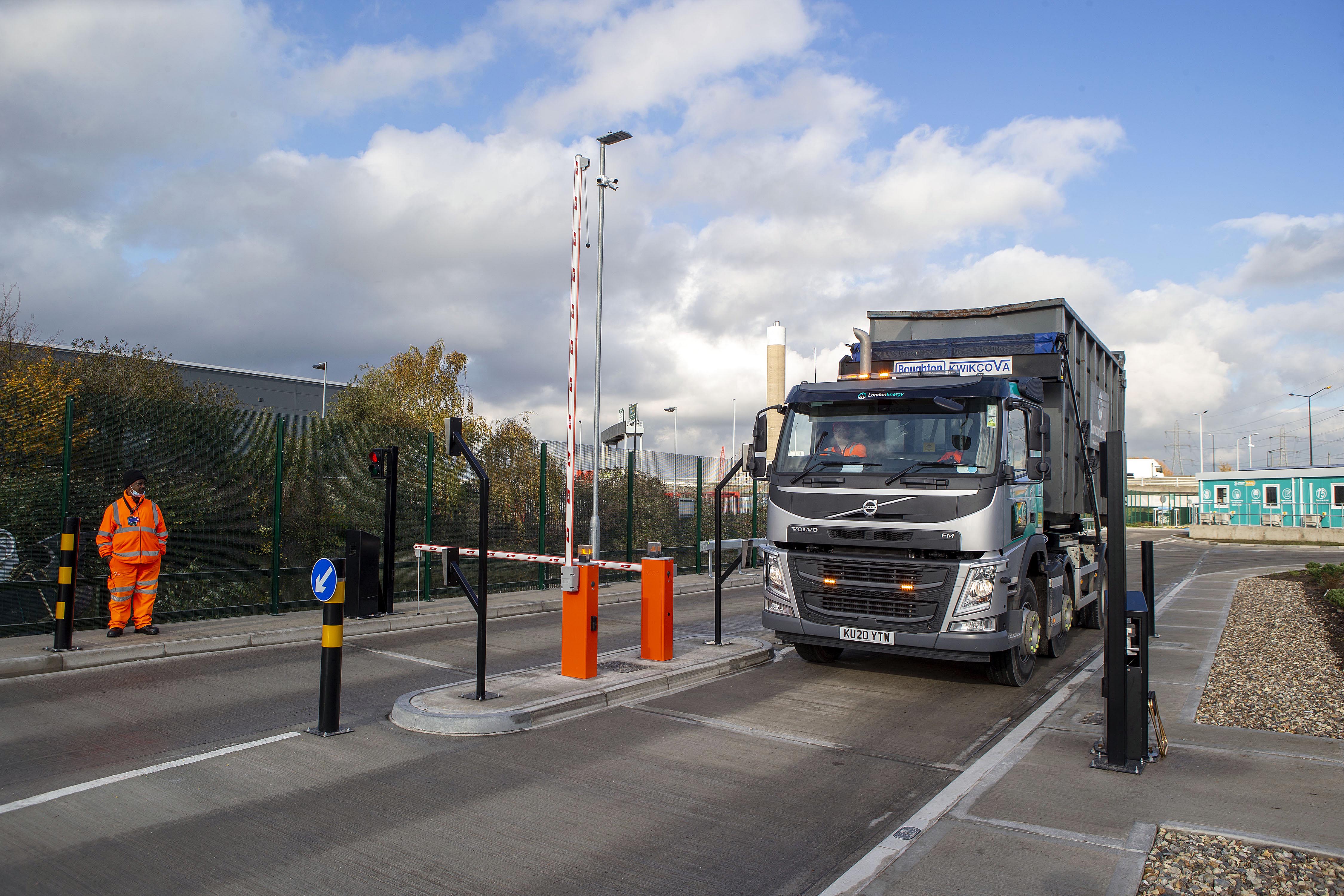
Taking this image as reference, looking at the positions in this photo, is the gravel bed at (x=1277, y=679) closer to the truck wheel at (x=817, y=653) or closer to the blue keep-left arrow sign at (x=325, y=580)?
the truck wheel at (x=817, y=653)

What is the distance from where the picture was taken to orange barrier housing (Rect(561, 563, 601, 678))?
8164 millimetres

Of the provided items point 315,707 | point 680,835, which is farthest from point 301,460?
point 680,835

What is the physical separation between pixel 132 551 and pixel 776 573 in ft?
24.4

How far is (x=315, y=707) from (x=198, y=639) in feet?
12.0

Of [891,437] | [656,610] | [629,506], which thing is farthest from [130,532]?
[629,506]

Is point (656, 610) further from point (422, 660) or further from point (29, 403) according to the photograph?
point (29, 403)

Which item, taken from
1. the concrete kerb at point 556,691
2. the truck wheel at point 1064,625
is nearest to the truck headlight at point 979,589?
the truck wheel at point 1064,625

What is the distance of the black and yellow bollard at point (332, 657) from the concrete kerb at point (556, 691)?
59 centimetres

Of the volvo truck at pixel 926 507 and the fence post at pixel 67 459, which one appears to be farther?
the fence post at pixel 67 459

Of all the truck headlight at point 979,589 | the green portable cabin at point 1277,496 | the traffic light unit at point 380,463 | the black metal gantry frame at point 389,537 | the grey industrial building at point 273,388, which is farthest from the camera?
the green portable cabin at point 1277,496

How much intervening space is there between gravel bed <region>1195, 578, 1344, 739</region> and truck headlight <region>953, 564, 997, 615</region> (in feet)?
6.56

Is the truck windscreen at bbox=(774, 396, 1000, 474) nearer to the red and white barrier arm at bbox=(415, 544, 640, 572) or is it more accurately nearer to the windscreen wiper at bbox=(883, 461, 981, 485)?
the windscreen wiper at bbox=(883, 461, 981, 485)

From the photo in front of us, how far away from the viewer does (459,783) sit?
18.5 ft

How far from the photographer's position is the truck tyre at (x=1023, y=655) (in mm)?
8531
